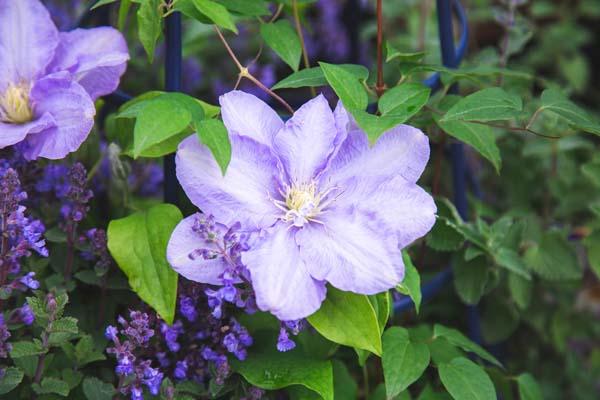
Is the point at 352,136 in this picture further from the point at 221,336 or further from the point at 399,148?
the point at 221,336

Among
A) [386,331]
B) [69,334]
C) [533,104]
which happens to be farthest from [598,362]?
[69,334]

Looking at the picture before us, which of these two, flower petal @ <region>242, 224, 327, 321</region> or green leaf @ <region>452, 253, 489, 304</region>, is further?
green leaf @ <region>452, 253, 489, 304</region>

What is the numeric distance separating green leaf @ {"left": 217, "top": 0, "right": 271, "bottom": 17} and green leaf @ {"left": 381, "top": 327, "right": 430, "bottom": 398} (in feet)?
1.15

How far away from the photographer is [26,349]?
71 centimetres

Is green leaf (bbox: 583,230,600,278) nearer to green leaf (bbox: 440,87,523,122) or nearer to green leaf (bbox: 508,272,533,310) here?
green leaf (bbox: 508,272,533,310)

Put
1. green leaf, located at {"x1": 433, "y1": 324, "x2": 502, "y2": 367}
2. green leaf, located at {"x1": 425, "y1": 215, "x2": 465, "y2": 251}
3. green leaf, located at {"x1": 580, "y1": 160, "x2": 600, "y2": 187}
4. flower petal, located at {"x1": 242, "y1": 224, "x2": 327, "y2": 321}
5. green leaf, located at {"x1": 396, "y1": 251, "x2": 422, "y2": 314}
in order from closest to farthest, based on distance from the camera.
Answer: flower petal, located at {"x1": 242, "y1": 224, "x2": 327, "y2": 321}
green leaf, located at {"x1": 396, "y1": 251, "x2": 422, "y2": 314}
green leaf, located at {"x1": 433, "y1": 324, "x2": 502, "y2": 367}
green leaf, located at {"x1": 425, "y1": 215, "x2": 465, "y2": 251}
green leaf, located at {"x1": 580, "y1": 160, "x2": 600, "y2": 187}

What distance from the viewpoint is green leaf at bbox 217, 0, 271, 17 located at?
2.73 ft

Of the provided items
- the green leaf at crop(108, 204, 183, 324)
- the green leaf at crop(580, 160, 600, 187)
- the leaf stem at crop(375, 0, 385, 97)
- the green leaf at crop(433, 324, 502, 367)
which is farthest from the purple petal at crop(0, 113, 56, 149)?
the green leaf at crop(580, 160, 600, 187)

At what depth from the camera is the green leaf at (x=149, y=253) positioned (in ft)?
2.35

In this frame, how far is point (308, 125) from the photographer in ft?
2.40

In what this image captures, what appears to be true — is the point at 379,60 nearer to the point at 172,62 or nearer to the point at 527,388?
the point at 172,62

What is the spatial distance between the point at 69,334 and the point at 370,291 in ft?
0.91

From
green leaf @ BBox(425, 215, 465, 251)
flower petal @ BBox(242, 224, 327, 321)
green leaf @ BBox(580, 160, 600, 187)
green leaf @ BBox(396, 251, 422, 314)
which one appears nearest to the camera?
flower petal @ BBox(242, 224, 327, 321)

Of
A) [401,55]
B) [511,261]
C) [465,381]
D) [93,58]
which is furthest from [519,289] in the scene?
[93,58]
